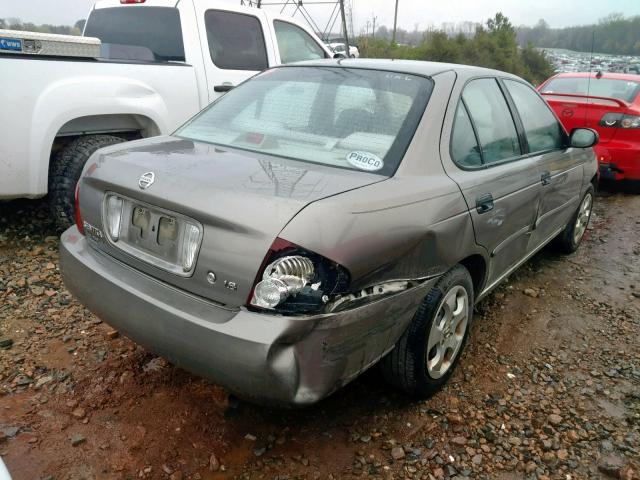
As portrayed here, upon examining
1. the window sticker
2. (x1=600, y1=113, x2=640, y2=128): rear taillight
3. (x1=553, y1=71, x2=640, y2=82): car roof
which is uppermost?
(x1=553, y1=71, x2=640, y2=82): car roof

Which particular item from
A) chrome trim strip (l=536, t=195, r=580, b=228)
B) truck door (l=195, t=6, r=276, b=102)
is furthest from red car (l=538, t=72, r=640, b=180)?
truck door (l=195, t=6, r=276, b=102)

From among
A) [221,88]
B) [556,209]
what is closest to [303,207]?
[556,209]

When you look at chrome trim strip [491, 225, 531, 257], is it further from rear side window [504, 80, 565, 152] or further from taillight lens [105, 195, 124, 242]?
Answer: taillight lens [105, 195, 124, 242]

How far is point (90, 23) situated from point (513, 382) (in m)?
5.33

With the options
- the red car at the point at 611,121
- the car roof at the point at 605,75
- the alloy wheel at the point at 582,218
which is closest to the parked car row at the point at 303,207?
the alloy wheel at the point at 582,218

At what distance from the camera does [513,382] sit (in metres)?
2.86

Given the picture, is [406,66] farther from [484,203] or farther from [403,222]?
[403,222]

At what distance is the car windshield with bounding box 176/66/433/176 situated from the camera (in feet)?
7.78

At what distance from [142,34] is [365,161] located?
381 centimetres

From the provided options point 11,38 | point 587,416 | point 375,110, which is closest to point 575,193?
point 587,416

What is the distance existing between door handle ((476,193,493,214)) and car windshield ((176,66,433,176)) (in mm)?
497

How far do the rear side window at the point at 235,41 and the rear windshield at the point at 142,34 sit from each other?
320mm

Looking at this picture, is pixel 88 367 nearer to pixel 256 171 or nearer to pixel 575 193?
pixel 256 171

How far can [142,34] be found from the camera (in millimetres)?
5137
